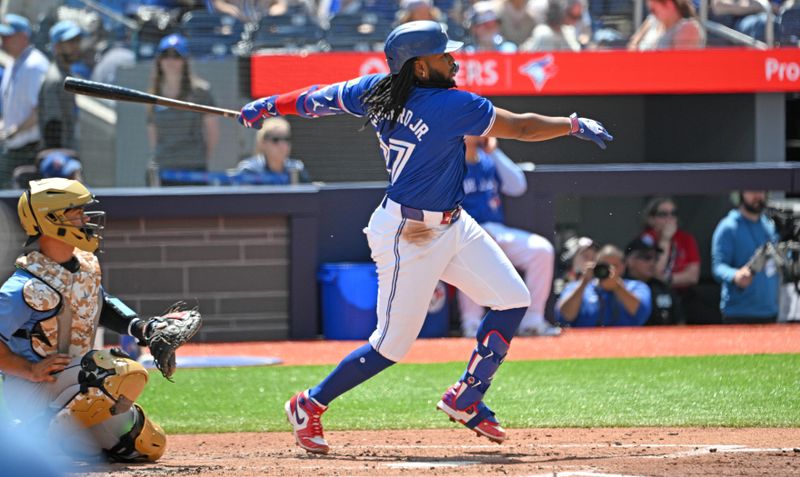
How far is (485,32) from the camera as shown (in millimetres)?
11469

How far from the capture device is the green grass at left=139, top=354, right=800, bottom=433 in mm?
6277

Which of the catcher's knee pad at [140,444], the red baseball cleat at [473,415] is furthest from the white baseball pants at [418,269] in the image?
the catcher's knee pad at [140,444]

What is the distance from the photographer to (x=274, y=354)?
921 centimetres

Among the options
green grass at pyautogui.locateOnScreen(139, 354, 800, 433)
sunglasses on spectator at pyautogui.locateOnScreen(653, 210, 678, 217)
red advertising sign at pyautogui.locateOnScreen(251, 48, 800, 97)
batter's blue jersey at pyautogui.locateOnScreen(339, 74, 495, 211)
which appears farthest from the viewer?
red advertising sign at pyautogui.locateOnScreen(251, 48, 800, 97)

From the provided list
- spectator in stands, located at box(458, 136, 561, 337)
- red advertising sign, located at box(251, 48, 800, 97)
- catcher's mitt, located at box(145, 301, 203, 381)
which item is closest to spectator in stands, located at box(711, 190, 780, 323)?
spectator in stands, located at box(458, 136, 561, 337)

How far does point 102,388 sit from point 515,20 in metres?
7.93

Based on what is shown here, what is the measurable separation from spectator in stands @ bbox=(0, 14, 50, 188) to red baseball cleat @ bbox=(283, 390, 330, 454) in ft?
18.5

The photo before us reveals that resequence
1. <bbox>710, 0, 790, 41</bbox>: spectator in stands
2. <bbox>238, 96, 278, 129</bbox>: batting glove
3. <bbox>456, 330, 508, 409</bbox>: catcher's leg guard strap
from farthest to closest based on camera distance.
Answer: <bbox>710, 0, 790, 41</bbox>: spectator in stands → <bbox>238, 96, 278, 129</bbox>: batting glove → <bbox>456, 330, 508, 409</bbox>: catcher's leg guard strap

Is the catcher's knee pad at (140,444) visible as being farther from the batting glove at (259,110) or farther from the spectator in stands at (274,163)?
the spectator in stands at (274,163)

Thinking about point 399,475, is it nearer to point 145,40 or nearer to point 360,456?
point 360,456

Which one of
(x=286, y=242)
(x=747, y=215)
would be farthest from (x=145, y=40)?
(x=747, y=215)

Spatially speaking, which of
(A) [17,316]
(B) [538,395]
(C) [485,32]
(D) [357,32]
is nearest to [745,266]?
(C) [485,32]

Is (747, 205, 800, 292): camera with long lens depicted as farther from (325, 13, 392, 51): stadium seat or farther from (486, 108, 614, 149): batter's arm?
(486, 108, 614, 149): batter's arm

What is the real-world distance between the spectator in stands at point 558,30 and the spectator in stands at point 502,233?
6.99 ft
